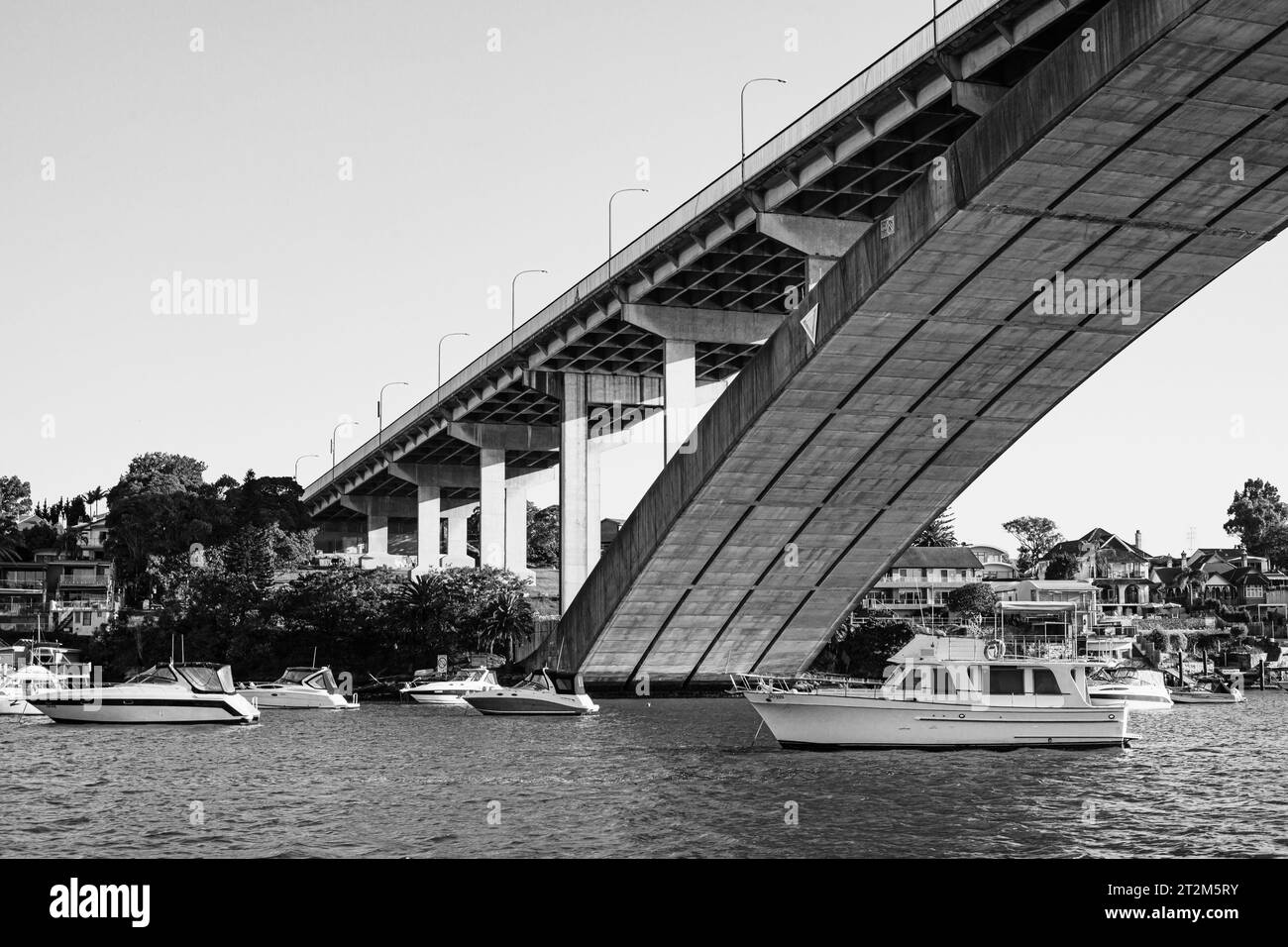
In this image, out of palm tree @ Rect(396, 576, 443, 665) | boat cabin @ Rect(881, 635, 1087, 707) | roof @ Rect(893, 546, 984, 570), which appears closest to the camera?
boat cabin @ Rect(881, 635, 1087, 707)

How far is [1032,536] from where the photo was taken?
545 ft

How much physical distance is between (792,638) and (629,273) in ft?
75.8

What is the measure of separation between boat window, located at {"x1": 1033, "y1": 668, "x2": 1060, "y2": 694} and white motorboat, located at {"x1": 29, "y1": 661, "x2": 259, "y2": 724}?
2717cm

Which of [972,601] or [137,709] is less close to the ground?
[972,601]

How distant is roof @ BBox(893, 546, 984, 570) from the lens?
411ft

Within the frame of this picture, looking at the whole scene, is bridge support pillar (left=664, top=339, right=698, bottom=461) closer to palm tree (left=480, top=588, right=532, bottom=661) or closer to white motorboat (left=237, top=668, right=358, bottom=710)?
palm tree (left=480, top=588, right=532, bottom=661)

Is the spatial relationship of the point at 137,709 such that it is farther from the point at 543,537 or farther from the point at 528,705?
the point at 543,537

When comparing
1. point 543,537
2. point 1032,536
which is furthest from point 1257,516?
point 543,537

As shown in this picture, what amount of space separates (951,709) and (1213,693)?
52.0 meters

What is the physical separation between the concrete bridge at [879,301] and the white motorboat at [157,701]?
70.2 feet

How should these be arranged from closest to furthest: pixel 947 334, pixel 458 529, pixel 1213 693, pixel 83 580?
pixel 947 334 < pixel 1213 693 < pixel 83 580 < pixel 458 529

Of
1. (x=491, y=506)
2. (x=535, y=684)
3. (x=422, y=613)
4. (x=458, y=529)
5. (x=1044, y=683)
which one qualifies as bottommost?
(x=535, y=684)

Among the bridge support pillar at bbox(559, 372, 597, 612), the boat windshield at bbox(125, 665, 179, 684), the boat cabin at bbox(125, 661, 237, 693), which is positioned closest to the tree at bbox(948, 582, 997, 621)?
the bridge support pillar at bbox(559, 372, 597, 612)
